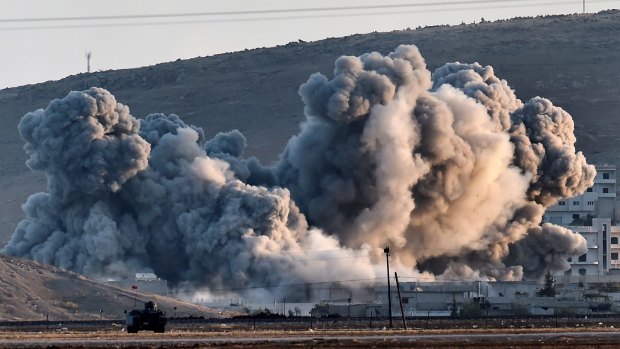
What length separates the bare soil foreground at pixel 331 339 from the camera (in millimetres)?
76750

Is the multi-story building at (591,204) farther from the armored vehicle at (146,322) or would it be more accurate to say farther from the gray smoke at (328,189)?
the armored vehicle at (146,322)

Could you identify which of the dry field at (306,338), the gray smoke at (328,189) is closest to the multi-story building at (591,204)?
the gray smoke at (328,189)

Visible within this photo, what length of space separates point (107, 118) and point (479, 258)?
3765cm

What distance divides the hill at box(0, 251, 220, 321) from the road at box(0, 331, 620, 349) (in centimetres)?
3772

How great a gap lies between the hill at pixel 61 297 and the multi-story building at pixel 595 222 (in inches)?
1978

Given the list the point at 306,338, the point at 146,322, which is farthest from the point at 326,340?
the point at 146,322

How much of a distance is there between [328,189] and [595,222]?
123ft

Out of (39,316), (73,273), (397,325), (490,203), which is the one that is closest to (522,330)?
(397,325)

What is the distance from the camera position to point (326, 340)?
81438mm

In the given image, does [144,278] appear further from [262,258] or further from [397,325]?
[397,325]

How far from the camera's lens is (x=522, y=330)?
95.6 m

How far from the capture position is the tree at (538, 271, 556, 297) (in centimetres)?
14550

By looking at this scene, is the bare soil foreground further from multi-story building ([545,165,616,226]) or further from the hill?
multi-story building ([545,165,616,226])

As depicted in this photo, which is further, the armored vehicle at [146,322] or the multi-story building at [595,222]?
the multi-story building at [595,222]
